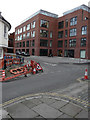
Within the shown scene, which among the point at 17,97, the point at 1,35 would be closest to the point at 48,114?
the point at 17,97

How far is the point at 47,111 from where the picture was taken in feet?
14.3

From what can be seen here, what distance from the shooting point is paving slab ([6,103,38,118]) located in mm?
4062

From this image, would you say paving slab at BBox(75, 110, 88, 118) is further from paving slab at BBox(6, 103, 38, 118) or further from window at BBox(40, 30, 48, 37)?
window at BBox(40, 30, 48, 37)

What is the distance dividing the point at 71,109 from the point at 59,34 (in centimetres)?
4132

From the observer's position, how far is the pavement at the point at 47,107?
4.07 meters

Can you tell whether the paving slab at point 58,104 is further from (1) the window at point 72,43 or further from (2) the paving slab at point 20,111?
(1) the window at point 72,43

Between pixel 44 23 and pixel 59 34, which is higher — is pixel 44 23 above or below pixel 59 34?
above

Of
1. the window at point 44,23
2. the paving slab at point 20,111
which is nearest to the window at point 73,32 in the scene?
the window at point 44,23

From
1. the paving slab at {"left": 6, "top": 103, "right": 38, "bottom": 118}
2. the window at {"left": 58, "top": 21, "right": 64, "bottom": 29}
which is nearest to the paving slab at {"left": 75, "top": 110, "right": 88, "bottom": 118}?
the paving slab at {"left": 6, "top": 103, "right": 38, "bottom": 118}

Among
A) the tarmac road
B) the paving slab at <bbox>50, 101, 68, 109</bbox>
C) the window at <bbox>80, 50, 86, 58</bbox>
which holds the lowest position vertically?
the paving slab at <bbox>50, 101, 68, 109</bbox>

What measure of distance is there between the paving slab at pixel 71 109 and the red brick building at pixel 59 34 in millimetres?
29365

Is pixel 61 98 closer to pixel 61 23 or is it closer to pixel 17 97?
pixel 17 97

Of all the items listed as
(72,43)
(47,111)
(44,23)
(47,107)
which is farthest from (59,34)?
(47,111)

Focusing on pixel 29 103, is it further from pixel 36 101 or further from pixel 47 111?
pixel 47 111
